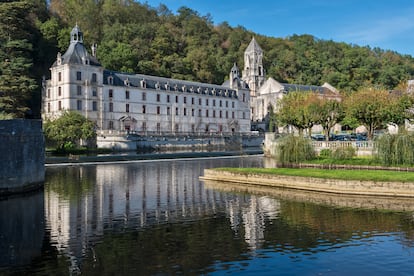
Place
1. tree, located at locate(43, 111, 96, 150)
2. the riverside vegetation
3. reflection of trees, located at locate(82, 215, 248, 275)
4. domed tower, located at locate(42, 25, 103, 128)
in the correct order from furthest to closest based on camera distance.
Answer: domed tower, located at locate(42, 25, 103, 128) < tree, located at locate(43, 111, 96, 150) < the riverside vegetation < reflection of trees, located at locate(82, 215, 248, 275)

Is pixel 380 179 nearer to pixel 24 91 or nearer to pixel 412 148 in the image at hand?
pixel 412 148

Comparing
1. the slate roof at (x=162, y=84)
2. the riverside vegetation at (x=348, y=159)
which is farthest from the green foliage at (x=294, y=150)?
the slate roof at (x=162, y=84)

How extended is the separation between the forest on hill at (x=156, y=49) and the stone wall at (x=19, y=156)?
38640mm

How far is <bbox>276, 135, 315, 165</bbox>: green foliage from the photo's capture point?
127 feet

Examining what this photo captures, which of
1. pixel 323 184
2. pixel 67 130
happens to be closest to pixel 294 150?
pixel 323 184

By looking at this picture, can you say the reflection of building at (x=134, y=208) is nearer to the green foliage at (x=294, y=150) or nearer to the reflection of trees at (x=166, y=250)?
the reflection of trees at (x=166, y=250)

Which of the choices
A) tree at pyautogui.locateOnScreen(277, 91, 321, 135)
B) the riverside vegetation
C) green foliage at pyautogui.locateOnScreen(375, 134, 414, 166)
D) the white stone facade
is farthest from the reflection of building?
the white stone facade

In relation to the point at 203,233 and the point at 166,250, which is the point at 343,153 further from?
the point at 166,250

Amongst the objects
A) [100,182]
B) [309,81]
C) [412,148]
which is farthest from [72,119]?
[309,81]

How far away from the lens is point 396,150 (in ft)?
105

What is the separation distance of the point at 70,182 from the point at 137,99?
182ft

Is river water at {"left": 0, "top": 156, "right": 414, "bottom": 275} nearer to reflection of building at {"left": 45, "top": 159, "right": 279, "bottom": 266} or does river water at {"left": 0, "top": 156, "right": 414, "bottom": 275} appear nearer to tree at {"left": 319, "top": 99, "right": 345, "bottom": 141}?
reflection of building at {"left": 45, "top": 159, "right": 279, "bottom": 266}

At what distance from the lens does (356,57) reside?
149250mm

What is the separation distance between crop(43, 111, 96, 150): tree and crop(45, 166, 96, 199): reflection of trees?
23.5 meters
